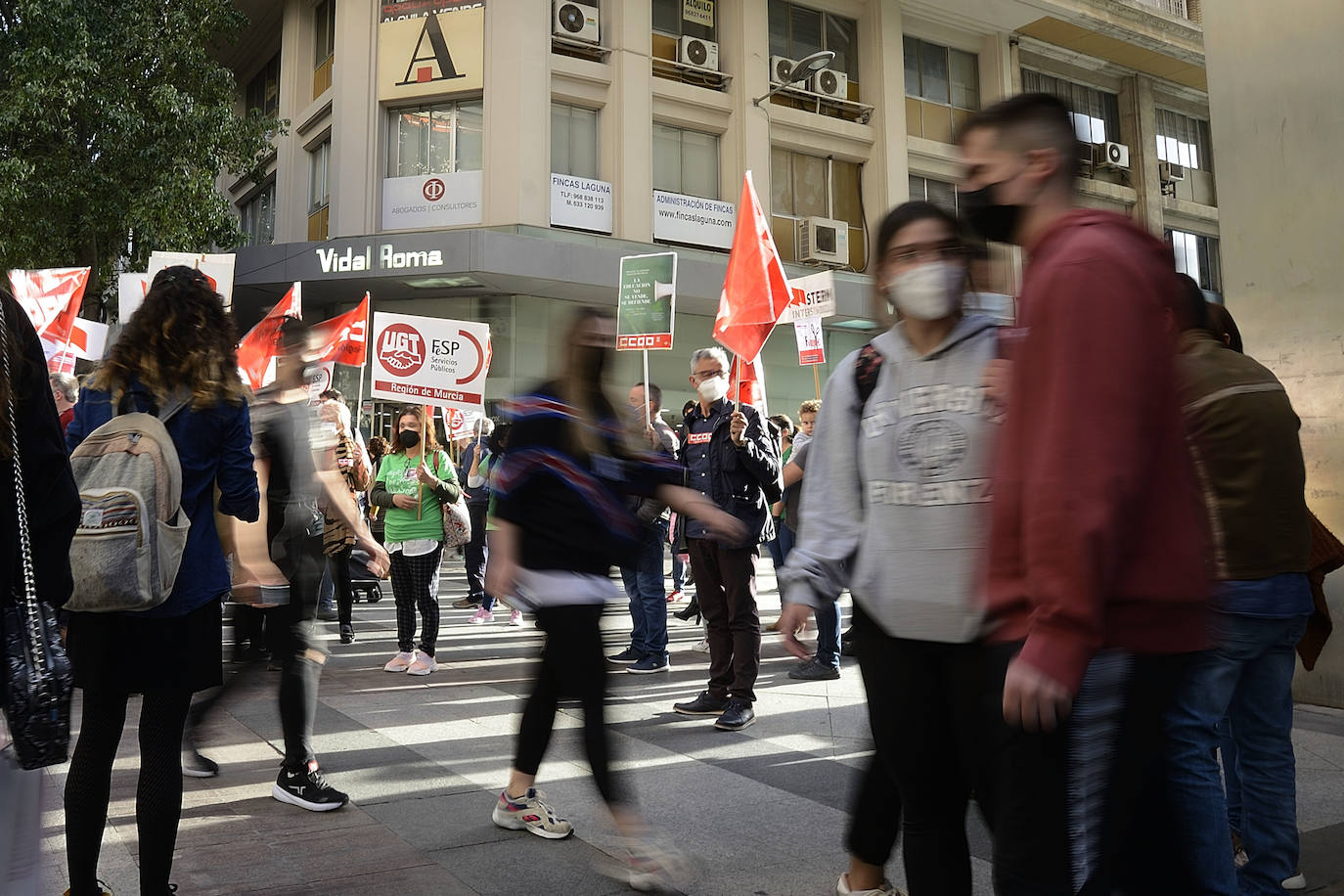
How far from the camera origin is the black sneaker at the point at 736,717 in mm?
5875

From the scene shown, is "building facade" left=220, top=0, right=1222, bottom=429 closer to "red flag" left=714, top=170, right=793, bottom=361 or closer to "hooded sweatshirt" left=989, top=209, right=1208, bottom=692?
"red flag" left=714, top=170, right=793, bottom=361

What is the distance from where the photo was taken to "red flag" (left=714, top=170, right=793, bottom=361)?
9438 millimetres

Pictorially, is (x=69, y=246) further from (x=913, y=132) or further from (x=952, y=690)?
(x=952, y=690)

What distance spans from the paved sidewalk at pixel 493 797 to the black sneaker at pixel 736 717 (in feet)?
0.38

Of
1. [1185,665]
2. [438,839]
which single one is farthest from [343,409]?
[1185,665]

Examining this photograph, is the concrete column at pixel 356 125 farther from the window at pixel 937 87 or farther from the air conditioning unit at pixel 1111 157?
the air conditioning unit at pixel 1111 157

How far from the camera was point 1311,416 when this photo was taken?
6.24m

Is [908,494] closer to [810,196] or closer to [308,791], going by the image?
[308,791]

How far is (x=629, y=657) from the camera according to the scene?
8359 mm

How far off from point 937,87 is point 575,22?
9.81 m

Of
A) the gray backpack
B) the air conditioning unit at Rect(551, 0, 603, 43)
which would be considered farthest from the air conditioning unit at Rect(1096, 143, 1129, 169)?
the gray backpack

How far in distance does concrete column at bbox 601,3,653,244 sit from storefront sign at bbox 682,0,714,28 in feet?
4.57

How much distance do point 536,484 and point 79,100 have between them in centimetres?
1767

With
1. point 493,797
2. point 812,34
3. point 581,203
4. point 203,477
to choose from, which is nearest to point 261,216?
point 581,203
